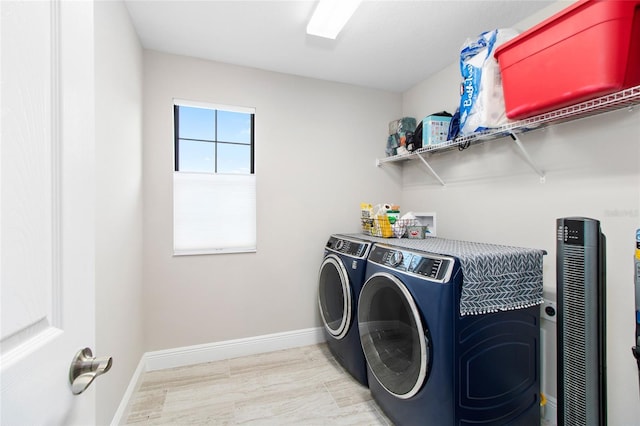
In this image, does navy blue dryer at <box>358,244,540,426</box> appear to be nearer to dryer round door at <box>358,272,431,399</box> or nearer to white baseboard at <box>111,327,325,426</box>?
dryer round door at <box>358,272,431,399</box>

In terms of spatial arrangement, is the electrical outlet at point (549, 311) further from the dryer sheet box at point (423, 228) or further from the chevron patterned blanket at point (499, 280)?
the dryer sheet box at point (423, 228)

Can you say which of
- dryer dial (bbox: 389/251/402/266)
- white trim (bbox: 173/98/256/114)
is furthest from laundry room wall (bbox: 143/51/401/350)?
dryer dial (bbox: 389/251/402/266)

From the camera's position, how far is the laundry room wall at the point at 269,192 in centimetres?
212

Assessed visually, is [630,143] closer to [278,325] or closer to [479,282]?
[479,282]

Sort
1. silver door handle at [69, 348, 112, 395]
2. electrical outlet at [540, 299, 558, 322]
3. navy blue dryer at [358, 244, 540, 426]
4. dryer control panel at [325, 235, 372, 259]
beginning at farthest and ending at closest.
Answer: dryer control panel at [325, 235, 372, 259] → electrical outlet at [540, 299, 558, 322] → navy blue dryer at [358, 244, 540, 426] → silver door handle at [69, 348, 112, 395]

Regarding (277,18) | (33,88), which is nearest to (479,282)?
(33,88)

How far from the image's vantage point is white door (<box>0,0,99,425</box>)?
0.38m

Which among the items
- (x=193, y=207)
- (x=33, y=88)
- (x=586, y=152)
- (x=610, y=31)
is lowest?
(x=193, y=207)

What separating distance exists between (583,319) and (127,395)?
7.73ft

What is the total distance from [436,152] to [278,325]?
2.09 metres

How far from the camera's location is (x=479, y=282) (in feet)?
4.14

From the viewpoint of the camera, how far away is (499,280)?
51.8 inches

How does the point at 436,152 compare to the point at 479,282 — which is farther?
the point at 436,152

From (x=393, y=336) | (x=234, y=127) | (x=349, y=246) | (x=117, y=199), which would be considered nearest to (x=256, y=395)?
(x=393, y=336)
